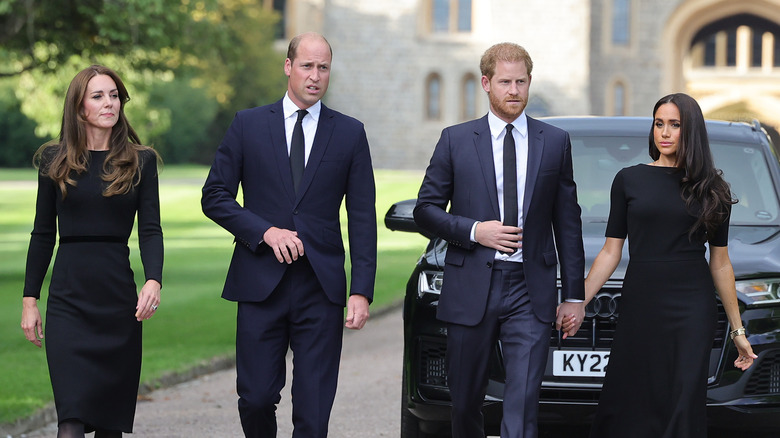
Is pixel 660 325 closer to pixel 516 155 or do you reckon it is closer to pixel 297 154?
pixel 516 155

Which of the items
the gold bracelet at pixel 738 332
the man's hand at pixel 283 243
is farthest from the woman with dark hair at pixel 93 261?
the gold bracelet at pixel 738 332

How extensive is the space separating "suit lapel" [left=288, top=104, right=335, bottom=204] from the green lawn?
3112 mm

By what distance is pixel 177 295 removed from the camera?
14.9 metres

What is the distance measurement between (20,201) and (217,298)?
66.5 feet

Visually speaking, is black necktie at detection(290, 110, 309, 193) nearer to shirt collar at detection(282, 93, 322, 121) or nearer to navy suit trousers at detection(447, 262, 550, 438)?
shirt collar at detection(282, 93, 322, 121)

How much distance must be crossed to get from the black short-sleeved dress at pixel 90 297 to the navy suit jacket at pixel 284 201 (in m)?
0.32

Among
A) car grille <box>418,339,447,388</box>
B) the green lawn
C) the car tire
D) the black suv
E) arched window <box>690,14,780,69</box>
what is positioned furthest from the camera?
arched window <box>690,14,780,69</box>

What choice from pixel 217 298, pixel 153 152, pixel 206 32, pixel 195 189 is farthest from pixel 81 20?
pixel 195 189

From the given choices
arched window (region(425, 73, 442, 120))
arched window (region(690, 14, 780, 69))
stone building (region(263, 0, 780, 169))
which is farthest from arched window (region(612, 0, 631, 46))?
arched window (region(425, 73, 442, 120))

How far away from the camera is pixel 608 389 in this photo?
16.0 ft

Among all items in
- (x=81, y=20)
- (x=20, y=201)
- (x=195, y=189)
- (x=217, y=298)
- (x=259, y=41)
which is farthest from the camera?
(x=259, y=41)

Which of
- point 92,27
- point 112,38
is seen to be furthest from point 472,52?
point 112,38

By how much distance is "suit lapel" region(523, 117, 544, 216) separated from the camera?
4863 millimetres

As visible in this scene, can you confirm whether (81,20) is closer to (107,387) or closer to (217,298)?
(217,298)
